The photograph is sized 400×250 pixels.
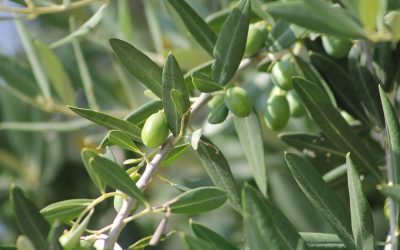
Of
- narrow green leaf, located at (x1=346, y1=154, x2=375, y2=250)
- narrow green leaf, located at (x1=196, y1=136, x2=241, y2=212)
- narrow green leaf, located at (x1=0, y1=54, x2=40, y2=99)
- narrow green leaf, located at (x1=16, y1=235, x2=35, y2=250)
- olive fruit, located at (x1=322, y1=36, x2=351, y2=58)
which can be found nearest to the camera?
narrow green leaf, located at (x1=16, y1=235, x2=35, y2=250)

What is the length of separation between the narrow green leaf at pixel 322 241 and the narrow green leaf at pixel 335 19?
0.19 m

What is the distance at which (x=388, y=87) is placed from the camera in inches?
35.8

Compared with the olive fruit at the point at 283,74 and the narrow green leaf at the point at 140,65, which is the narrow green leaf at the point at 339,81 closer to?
the olive fruit at the point at 283,74

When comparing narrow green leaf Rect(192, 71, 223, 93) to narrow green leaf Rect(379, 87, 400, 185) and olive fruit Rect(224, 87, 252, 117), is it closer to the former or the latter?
olive fruit Rect(224, 87, 252, 117)

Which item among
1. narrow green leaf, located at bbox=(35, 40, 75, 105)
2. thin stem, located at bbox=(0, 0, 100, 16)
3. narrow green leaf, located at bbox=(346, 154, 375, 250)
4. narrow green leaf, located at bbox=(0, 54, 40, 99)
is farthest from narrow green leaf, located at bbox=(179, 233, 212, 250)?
narrow green leaf, located at bbox=(0, 54, 40, 99)

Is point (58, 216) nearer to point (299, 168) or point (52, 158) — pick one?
point (299, 168)

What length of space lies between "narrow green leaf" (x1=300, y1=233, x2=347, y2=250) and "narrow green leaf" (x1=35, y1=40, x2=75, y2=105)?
1.71 ft

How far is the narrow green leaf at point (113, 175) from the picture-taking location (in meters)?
0.63

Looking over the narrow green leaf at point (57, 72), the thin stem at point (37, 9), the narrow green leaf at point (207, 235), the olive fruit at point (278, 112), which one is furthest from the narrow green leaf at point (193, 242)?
the narrow green leaf at point (57, 72)

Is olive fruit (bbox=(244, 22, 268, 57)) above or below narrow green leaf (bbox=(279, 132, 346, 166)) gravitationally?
above

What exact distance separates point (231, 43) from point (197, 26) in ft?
0.34

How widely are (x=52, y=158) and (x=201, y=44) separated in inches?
40.8

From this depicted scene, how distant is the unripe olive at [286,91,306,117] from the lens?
0.92 m

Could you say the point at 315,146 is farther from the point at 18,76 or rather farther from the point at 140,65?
the point at 18,76
